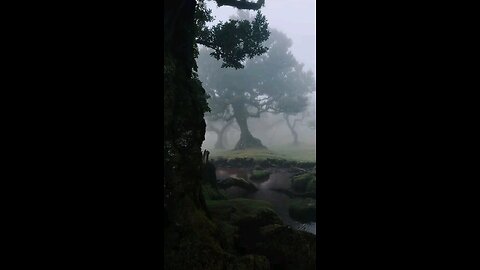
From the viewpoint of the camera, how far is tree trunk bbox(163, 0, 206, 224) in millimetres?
5719

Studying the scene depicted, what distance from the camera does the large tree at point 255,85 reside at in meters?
38.8

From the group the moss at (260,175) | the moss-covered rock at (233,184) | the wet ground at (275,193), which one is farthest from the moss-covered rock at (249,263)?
the moss at (260,175)

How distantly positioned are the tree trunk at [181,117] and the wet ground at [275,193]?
248 inches

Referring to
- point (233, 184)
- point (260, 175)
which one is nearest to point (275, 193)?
point (233, 184)

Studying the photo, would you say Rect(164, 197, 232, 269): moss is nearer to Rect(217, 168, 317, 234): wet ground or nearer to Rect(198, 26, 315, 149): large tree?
Rect(217, 168, 317, 234): wet ground

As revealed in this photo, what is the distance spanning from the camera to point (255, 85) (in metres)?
41.3

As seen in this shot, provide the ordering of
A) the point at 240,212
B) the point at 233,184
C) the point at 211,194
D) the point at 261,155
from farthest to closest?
the point at 261,155, the point at 233,184, the point at 211,194, the point at 240,212

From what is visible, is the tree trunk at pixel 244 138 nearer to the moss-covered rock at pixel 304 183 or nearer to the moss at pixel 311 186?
the moss-covered rock at pixel 304 183

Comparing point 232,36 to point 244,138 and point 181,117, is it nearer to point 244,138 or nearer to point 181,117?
point 181,117

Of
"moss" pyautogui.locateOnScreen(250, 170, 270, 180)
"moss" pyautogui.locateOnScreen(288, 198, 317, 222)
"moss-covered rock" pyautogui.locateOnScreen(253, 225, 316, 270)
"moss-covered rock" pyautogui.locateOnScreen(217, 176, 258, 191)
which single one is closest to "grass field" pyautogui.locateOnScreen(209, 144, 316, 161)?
"moss" pyautogui.locateOnScreen(250, 170, 270, 180)

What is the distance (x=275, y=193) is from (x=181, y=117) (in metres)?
11.7

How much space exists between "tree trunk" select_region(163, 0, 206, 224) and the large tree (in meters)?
29.4
